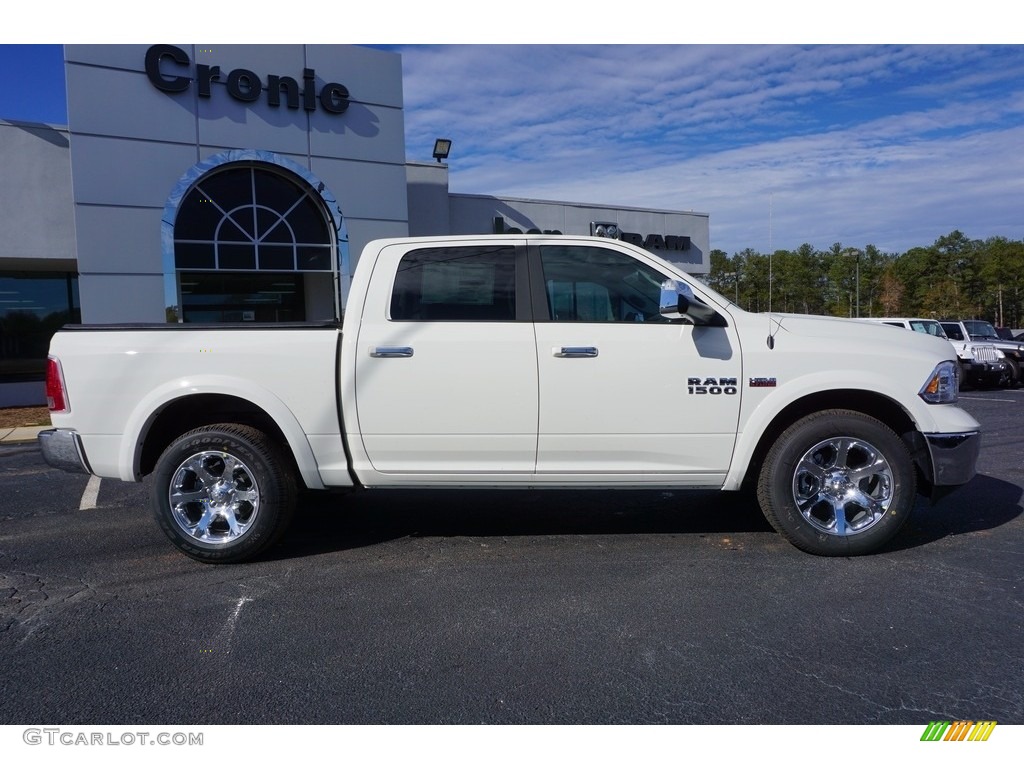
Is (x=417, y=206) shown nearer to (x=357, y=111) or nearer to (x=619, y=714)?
(x=357, y=111)

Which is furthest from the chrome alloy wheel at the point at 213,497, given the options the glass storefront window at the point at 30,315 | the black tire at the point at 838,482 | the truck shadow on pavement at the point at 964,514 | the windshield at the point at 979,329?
the windshield at the point at 979,329

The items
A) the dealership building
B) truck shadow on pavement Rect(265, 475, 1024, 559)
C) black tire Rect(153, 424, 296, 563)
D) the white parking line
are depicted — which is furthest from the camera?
the dealership building

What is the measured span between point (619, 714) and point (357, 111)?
15.3m

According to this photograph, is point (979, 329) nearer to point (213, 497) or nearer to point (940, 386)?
point (940, 386)

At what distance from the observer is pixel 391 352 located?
4.73 metres

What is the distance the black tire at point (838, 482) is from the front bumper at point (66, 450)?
13.9ft

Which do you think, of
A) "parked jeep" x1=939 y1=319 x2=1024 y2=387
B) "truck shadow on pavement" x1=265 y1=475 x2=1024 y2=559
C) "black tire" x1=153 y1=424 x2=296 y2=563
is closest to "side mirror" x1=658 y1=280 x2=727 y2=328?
"truck shadow on pavement" x1=265 y1=475 x2=1024 y2=559

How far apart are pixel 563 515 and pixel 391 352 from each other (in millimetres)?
2034

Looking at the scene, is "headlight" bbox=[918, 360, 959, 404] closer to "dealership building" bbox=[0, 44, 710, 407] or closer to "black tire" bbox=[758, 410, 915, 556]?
"black tire" bbox=[758, 410, 915, 556]

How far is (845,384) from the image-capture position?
4.62 meters

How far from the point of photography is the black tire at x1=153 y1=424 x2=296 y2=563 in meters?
4.74

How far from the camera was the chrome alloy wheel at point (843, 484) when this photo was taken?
4664 millimetres
